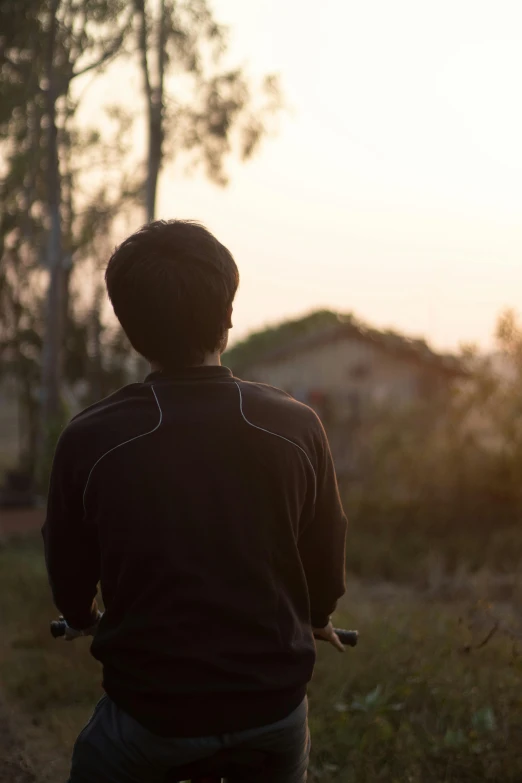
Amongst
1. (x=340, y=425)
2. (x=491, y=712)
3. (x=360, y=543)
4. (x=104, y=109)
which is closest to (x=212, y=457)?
(x=491, y=712)

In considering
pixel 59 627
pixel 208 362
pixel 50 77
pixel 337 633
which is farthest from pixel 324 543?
pixel 50 77

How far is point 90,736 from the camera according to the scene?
177 centimetres

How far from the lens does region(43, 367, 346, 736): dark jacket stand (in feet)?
5.47

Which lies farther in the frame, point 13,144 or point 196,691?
point 13,144

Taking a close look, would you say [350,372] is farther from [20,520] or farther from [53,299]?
[20,520]

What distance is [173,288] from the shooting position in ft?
5.74

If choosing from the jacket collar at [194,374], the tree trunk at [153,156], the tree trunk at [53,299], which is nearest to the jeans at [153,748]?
the jacket collar at [194,374]

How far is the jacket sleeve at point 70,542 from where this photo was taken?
176 cm

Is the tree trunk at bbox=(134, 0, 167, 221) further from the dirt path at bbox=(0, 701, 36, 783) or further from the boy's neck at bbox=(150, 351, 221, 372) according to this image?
the boy's neck at bbox=(150, 351, 221, 372)

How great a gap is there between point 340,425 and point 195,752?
21868mm

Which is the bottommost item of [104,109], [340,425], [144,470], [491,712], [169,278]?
[340,425]

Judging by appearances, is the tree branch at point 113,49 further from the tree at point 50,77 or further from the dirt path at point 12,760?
the dirt path at point 12,760

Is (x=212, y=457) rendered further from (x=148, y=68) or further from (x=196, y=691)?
(x=148, y=68)

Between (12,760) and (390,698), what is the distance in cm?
200
